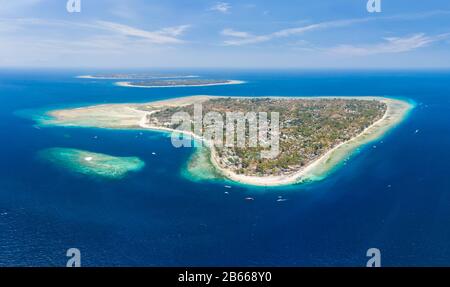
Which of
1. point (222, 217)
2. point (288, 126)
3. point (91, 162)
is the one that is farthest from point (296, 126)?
point (222, 217)

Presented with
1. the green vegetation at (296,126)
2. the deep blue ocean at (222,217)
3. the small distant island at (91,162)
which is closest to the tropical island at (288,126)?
the green vegetation at (296,126)

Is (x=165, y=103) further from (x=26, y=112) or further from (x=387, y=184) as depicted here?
(x=387, y=184)

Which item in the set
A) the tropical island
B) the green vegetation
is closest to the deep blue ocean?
the tropical island

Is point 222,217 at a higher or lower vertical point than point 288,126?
lower

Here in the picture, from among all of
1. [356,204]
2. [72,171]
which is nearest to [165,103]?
[72,171]

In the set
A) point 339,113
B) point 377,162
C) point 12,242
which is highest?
point 339,113

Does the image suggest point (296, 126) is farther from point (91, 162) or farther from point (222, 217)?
point (222, 217)

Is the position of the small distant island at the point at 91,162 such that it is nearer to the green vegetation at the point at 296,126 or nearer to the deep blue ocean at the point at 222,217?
the deep blue ocean at the point at 222,217
